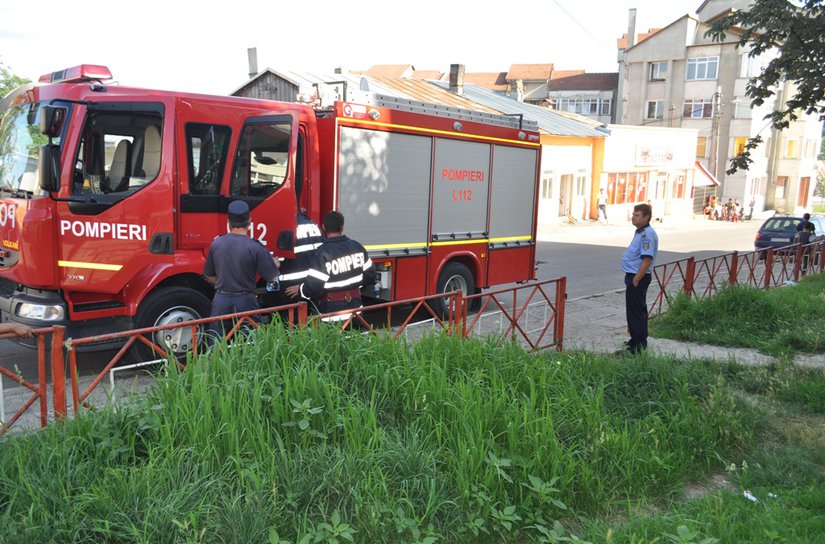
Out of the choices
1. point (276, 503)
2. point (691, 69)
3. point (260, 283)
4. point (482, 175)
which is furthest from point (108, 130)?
point (691, 69)

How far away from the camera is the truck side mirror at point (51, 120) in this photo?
607 centimetres

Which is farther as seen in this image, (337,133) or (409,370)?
(337,133)

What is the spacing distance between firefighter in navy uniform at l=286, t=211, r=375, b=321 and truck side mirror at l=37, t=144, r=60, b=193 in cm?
234

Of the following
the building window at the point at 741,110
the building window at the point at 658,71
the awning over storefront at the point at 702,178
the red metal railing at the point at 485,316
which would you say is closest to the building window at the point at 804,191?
the building window at the point at 741,110

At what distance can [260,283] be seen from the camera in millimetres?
7535

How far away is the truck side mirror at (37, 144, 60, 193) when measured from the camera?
5965 millimetres

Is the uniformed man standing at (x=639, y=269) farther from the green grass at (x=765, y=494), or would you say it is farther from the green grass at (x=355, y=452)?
the green grass at (x=355, y=452)

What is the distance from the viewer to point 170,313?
670 cm

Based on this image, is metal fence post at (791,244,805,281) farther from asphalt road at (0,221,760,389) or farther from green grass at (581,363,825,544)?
green grass at (581,363,825,544)

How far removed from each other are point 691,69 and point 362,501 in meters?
51.3

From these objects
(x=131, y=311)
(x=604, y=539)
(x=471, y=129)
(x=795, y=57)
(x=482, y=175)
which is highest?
(x=795, y=57)

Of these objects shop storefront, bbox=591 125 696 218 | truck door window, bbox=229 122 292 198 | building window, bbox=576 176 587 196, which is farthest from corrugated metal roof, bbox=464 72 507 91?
truck door window, bbox=229 122 292 198

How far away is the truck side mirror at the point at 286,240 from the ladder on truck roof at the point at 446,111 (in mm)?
1972

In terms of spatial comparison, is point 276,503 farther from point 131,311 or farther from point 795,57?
point 795,57
